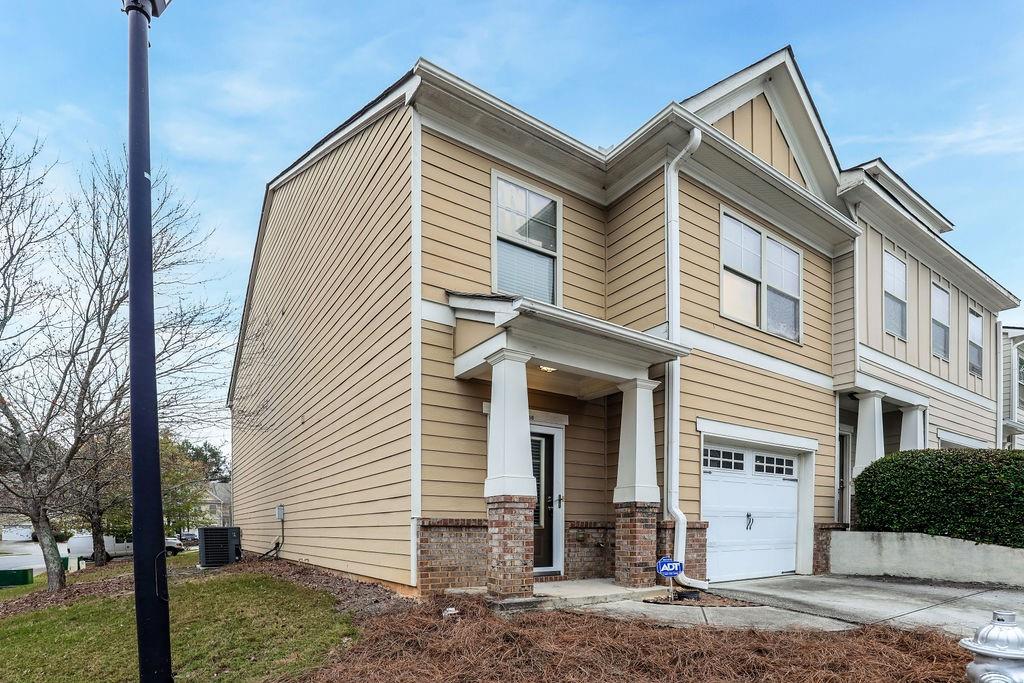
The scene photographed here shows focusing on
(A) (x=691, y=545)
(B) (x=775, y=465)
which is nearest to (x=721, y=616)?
(A) (x=691, y=545)

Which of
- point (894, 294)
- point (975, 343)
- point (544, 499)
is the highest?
point (894, 294)

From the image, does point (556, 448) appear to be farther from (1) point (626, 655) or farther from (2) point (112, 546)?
(2) point (112, 546)

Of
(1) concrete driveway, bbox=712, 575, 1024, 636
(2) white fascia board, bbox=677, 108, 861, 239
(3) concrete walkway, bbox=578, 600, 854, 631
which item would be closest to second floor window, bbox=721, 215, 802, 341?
(2) white fascia board, bbox=677, 108, 861, 239

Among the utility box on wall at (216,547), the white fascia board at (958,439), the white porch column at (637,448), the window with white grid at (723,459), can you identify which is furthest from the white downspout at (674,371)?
the utility box on wall at (216,547)

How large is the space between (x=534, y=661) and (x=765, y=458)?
20.5ft

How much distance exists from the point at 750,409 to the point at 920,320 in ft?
19.1

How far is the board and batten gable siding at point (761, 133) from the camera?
9.46m

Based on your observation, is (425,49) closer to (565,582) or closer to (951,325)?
(565,582)

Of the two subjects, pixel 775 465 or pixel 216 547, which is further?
pixel 216 547

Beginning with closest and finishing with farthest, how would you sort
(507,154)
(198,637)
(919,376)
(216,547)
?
(198,637)
(507,154)
(919,376)
(216,547)

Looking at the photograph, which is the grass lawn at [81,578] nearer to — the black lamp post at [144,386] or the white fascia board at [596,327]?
the black lamp post at [144,386]

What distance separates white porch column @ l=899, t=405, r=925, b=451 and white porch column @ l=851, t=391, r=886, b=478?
63.0 inches

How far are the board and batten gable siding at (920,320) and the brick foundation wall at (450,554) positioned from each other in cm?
751

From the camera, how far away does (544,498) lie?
771cm
